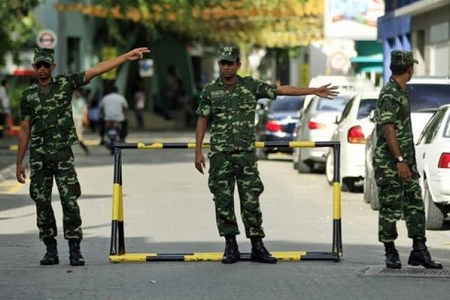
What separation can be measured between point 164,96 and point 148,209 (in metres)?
48.2

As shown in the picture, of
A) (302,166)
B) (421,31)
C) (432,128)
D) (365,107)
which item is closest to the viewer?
(432,128)

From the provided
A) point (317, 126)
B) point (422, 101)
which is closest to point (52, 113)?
point (422, 101)

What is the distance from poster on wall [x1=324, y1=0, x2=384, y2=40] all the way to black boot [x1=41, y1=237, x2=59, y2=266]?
33.8 metres

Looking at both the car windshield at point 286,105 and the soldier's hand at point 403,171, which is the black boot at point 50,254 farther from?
the car windshield at point 286,105

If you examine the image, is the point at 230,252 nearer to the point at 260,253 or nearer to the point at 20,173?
the point at 260,253

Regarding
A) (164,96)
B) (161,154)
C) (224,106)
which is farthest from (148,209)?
(164,96)

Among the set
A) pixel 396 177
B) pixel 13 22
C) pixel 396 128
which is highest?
pixel 13 22

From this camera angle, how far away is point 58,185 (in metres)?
13.1

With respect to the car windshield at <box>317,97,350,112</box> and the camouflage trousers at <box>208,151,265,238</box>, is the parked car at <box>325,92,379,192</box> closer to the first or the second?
the car windshield at <box>317,97,350,112</box>

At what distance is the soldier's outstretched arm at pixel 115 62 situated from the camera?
12.6 m

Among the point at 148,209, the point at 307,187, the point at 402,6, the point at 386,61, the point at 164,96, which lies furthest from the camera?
the point at 164,96

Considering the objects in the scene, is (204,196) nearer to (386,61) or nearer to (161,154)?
(161,154)

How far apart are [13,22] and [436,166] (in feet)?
109

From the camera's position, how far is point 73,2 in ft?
200
